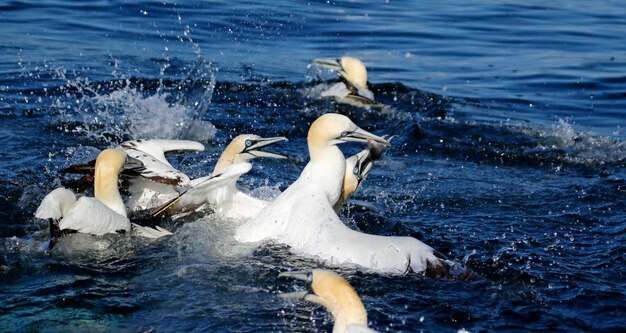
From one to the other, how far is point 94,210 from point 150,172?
1.24 meters

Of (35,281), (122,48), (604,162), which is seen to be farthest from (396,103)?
(35,281)

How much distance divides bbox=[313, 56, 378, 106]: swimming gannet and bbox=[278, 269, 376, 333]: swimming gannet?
7.95m

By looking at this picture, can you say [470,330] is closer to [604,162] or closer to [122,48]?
[604,162]

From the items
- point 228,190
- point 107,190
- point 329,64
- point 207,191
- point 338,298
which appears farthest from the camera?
point 329,64

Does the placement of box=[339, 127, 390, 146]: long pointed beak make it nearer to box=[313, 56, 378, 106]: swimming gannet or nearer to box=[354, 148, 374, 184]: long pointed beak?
box=[354, 148, 374, 184]: long pointed beak

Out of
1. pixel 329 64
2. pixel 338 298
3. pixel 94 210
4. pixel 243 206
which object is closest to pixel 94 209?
pixel 94 210

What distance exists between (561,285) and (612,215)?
218 cm

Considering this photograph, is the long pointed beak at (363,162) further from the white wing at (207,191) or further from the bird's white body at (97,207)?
the bird's white body at (97,207)

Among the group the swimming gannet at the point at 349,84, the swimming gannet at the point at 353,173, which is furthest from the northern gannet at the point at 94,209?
the swimming gannet at the point at 349,84

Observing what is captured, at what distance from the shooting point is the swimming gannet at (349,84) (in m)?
13.8

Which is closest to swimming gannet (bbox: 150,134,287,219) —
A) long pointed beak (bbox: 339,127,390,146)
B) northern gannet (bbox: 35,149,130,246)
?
northern gannet (bbox: 35,149,130,246)

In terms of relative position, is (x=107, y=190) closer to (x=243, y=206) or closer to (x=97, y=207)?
(x=97, y=207)

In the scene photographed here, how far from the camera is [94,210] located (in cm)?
792

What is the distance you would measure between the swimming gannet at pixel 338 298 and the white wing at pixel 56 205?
254 centimetres
